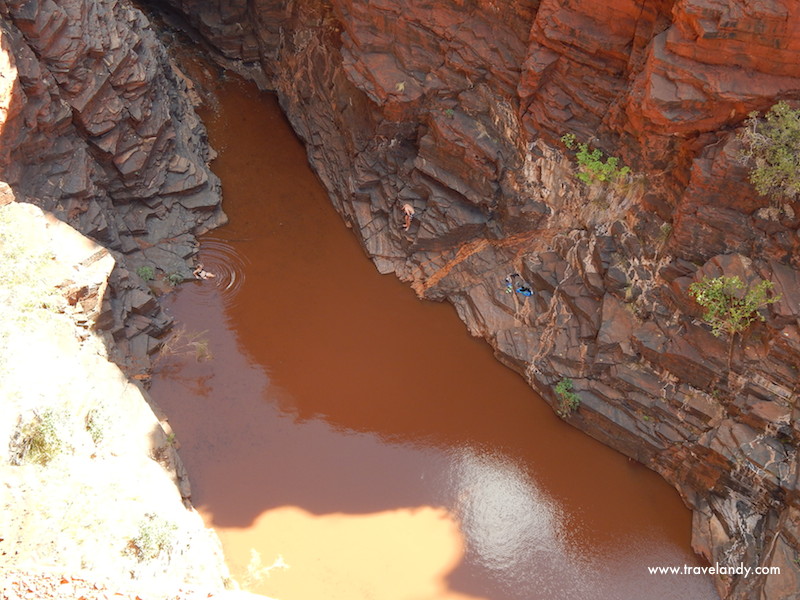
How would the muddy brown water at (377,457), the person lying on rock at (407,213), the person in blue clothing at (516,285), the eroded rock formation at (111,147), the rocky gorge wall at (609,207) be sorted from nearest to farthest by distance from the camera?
the rocky gorge wall at (609,207), the muddy brown water at (377,457), the eroded rock formation at (111,147), the person in blue clothing at (516,285), the person lying on rock at (407,213)

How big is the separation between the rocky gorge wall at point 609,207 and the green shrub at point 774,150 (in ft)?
0.75

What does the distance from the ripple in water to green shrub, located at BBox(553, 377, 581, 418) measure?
Answer: 7236 millimetres

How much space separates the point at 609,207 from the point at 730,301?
3.00 m

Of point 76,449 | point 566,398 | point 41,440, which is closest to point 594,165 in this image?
point 566,398

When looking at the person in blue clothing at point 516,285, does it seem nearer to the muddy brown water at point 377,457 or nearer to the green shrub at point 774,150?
the muddy brown water at point 377,457

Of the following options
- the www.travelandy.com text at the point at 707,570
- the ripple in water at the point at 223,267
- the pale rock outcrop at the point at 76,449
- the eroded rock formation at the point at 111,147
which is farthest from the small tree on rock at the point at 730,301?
the eroded rock formation at the point at 111,147

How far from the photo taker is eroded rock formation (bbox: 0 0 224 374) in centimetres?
1436

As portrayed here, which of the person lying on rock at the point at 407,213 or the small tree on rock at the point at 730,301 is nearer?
the small tree on rock at the point at 730,301

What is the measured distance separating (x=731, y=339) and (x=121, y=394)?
409 inches

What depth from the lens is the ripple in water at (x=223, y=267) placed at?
55.7 ft

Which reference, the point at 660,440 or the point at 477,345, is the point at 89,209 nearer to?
the point at 477,345

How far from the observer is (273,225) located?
18.5 meters

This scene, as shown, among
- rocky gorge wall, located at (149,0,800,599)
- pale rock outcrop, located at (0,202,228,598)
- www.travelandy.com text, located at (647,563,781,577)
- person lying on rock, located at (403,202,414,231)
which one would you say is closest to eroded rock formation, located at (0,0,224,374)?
pale rock outcrop, located at (0,202,228,598)

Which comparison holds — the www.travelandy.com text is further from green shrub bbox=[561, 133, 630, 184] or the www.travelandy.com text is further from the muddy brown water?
green shrub bbox=[561, 133, 630, 184]
